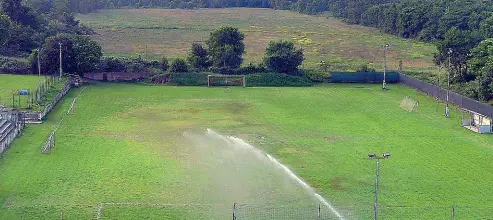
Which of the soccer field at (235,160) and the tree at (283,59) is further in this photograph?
the tree at (283,59)

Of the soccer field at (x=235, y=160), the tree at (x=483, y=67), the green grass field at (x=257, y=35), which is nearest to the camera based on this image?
the soccer field at (x=235, y=160)

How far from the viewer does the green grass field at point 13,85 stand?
182 ft

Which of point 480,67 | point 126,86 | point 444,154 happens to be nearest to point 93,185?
point 444,154

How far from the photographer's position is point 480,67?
211 feet

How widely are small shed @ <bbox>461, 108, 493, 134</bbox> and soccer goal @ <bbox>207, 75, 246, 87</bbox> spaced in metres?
24.3

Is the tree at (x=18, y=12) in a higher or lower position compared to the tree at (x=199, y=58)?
higher

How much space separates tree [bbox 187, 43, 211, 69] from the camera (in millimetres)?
76500

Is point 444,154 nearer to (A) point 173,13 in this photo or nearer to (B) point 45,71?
(B) point 45,71

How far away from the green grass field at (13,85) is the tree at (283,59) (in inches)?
883

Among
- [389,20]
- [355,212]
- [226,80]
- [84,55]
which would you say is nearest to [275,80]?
[226,80]

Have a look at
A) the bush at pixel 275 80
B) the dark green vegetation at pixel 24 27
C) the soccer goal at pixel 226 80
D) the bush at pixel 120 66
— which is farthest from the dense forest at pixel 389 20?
the soccer goal at pixel 226 80

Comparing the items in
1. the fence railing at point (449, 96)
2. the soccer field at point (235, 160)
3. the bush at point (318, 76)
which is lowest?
the soccer field at point (235, 160)

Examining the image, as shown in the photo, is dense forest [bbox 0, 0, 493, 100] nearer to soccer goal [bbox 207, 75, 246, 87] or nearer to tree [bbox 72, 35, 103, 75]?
tree [bbox 72, 35, 103, 75]

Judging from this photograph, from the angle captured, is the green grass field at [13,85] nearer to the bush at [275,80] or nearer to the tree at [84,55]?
the tree at [84,55]
